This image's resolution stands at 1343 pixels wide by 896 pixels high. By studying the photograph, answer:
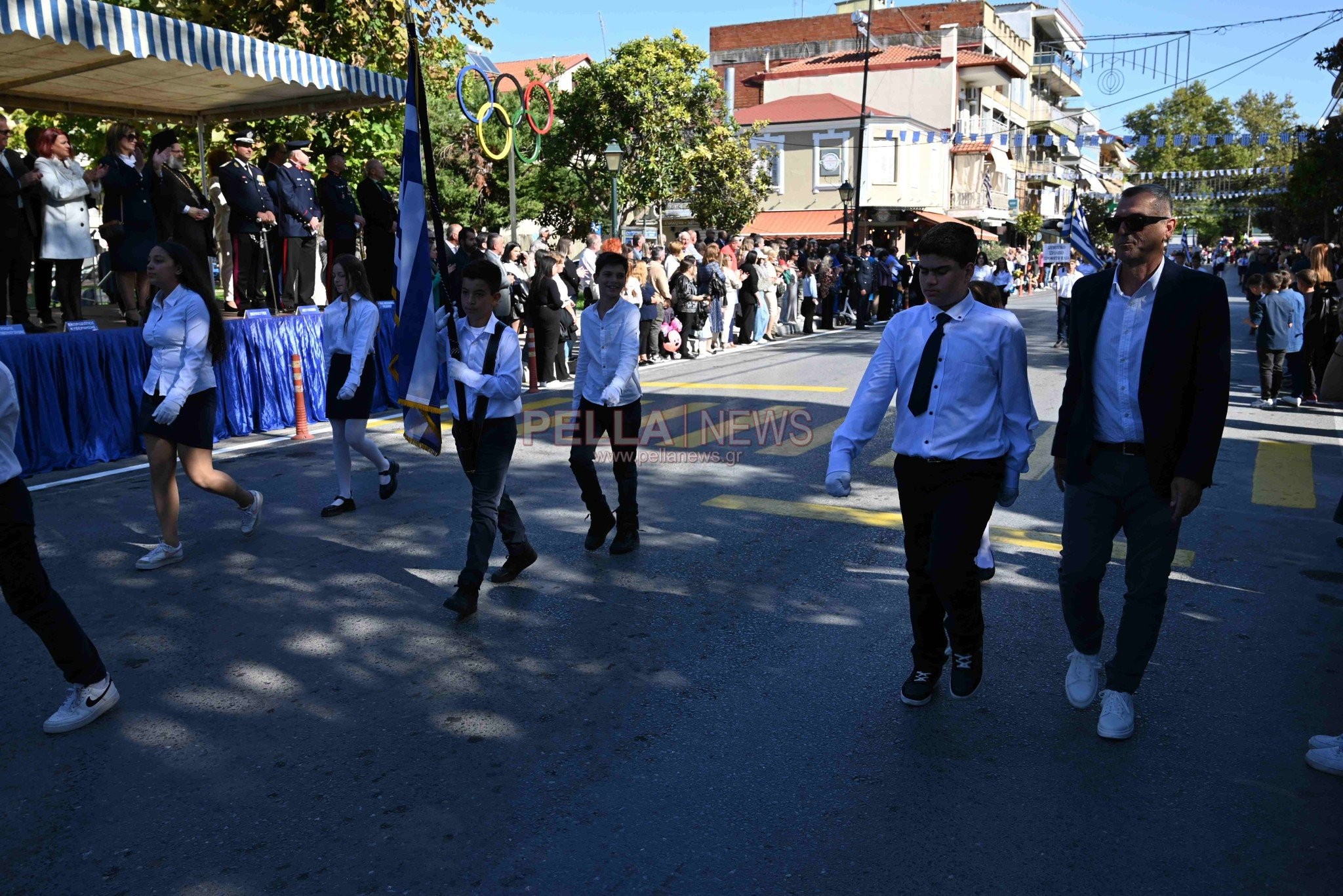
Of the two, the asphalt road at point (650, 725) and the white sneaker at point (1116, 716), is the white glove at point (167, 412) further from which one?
the white sneaker at point (1116, 716)

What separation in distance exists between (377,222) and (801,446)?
653cm

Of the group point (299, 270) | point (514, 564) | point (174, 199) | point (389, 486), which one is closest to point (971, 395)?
point (514, 564)

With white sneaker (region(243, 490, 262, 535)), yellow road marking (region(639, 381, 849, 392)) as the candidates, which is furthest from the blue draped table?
yellow road marking (region(639, 381, 849, 392))

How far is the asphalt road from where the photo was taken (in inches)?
130

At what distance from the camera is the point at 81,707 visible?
4301 mm

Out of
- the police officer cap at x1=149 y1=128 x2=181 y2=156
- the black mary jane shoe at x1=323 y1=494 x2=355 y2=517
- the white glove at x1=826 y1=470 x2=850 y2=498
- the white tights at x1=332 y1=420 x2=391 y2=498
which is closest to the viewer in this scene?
the white glove at x1=826 y1=470 x2=850 y2=498

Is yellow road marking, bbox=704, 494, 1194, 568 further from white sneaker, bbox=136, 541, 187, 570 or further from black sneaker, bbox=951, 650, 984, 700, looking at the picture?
white sneaker, bbox=136, 541, 187, 570

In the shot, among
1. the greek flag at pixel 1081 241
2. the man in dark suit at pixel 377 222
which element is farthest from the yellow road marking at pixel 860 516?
the greek flag at pixel 1081 241

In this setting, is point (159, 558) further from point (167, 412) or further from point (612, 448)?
point (612, 448)

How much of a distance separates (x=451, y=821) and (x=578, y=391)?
11.5 feet

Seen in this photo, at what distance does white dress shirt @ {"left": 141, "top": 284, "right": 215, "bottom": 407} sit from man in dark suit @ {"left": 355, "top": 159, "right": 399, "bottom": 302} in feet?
23.5

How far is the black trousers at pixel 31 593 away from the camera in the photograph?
404 cm

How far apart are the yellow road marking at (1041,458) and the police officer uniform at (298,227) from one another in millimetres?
8662

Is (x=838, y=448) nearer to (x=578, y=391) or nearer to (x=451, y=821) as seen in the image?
(x=451, y=821)
